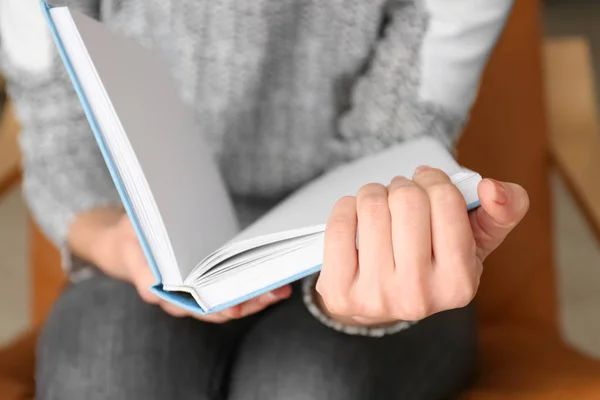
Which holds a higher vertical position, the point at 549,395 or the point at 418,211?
the point at 418,211

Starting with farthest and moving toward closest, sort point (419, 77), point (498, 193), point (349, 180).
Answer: point (419, 77)
point (349, 180)
point (498, 193)

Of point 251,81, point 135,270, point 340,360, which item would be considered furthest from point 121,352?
point 251,81

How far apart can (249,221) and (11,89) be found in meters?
0.28

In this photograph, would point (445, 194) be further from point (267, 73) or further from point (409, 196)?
point (267, 73)

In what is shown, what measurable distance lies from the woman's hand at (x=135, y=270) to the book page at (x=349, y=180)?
5 centimetres

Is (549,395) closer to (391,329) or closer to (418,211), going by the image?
(391,329)

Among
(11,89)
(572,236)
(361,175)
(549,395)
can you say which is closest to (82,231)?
(11,89)

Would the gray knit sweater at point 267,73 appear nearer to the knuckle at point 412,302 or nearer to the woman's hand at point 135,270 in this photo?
the woman's hand at point 135,270

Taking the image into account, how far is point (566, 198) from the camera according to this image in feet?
5.05

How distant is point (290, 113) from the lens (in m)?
0.67

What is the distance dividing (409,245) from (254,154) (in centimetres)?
36

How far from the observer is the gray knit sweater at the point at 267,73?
587 mm

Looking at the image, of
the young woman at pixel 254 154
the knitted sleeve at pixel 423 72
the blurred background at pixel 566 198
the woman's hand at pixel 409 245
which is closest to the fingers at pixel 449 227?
the woman's hand at pixel 409 245

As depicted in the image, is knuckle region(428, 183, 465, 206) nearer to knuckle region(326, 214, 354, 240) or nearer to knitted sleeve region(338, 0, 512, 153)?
knuckle region(326, 214, 354, 240)
